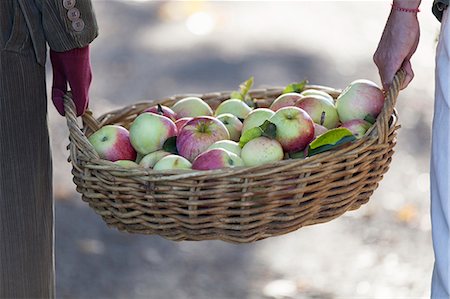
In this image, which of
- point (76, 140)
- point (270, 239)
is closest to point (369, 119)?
point (76, 140)

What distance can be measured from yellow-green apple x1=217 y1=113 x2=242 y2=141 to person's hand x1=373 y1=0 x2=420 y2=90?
0.40 metres

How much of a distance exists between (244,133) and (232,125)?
0.63ft

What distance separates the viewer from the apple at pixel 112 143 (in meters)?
2.18

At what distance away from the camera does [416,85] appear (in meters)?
5.18

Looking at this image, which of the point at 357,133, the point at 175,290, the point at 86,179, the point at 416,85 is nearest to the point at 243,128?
the point at 357,133

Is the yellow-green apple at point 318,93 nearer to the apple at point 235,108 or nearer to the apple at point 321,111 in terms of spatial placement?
the apple at point 321,111

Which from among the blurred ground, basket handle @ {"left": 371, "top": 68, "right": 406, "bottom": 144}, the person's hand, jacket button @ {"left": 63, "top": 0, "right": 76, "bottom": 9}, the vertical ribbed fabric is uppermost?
jacket button @ {"left": 63, "top": 0, "right": 76, "bottom": 9}

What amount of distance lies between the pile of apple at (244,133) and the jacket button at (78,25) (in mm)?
269

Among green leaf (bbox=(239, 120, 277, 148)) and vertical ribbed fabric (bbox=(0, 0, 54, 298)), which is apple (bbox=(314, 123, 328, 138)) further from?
vertical ribbed fabric (bbox=(0, 0, 54, 298))

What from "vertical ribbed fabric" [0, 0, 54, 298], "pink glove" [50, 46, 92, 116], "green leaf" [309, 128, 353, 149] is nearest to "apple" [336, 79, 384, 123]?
"green leaf" [309, 128, 353, 149]

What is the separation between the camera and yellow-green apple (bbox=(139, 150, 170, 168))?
2.14 metres

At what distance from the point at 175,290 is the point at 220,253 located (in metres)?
0.32

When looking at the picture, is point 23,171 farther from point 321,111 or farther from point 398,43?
point 398,43

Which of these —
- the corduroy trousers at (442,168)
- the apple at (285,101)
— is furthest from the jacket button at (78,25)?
the corduroy trousers at (442,168)
